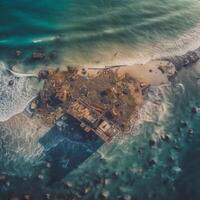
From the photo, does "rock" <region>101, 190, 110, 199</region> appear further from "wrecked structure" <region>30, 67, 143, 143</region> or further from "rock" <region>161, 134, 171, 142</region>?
"rock" <region>161, 134, 171, 142</region>

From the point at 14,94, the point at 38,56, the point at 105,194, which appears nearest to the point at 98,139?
the point at 105,194

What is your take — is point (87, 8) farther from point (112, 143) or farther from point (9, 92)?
point (112, 143)

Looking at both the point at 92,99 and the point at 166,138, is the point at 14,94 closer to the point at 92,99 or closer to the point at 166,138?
the point at 92,99

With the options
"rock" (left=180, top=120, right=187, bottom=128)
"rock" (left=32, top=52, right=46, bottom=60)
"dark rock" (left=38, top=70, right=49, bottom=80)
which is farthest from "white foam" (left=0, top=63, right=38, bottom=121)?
"rock" (left=180, top=120, right=187, bottom=128)

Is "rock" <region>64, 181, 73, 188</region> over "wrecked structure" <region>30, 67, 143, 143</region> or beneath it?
beneath

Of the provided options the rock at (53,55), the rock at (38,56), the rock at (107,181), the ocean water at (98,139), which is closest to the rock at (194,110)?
the ocean water at (98,139)

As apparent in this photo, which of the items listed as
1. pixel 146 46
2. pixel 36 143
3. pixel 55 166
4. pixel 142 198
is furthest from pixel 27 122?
Result: pixel 146 46
